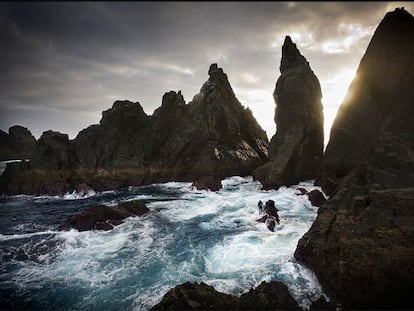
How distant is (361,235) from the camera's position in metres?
12.0

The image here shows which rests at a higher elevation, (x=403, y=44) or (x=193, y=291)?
(x=403, y=44)

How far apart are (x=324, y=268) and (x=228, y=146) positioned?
3983 centimetres

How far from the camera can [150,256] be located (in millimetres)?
17109

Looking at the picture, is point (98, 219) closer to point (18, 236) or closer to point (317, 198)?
point (18, 236)

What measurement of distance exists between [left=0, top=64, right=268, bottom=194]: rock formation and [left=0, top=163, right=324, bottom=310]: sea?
16.0 m

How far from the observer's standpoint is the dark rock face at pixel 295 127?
38.2 meters

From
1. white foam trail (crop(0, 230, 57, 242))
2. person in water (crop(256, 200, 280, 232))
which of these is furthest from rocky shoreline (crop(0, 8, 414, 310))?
person in water (crop(256, 200, 280, 232))

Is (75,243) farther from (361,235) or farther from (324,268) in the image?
(361,235)

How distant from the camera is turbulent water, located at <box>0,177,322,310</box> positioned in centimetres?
1288

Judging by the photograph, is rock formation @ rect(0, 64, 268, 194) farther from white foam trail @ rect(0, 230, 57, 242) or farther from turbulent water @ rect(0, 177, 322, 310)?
→ white foam trail @ rect(0, 230, 57, 242)

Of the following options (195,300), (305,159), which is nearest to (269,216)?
(195,300)

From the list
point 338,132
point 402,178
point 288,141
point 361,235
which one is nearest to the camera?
point 361,235

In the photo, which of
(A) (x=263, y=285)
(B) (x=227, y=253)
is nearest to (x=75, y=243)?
(B) (x=227, y=253)

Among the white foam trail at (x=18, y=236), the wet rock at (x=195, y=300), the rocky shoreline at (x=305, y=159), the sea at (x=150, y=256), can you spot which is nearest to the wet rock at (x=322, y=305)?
the rocky shoreline at (x=305, y=159)
